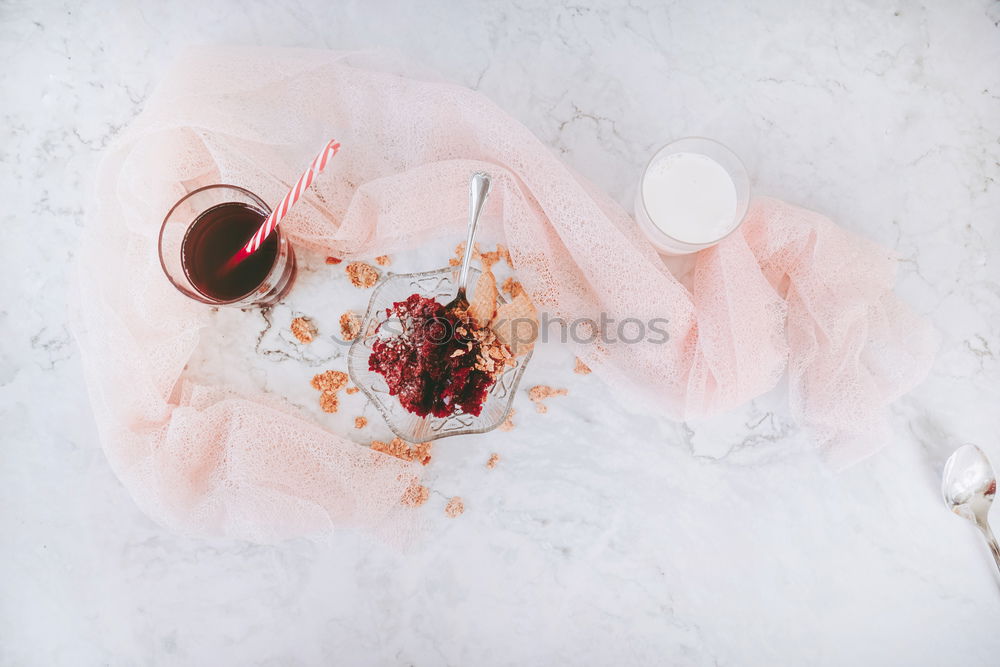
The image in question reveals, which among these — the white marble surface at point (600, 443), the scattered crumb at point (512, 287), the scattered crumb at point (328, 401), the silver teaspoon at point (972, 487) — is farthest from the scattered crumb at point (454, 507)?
the silver teaspoon at point (972, 487)

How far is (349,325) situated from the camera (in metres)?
0.96

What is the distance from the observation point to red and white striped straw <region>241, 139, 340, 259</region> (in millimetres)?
761

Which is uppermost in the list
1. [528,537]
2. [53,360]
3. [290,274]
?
[290,274]

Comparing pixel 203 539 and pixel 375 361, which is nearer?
pixel 375 361

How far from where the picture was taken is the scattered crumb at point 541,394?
37.0 inches

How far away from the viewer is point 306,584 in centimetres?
94

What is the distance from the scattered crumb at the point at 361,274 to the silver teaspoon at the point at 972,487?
1.02 m

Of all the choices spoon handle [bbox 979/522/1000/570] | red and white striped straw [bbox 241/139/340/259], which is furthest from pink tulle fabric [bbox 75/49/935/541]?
spoon handle [bbox 979/522/1000/570]

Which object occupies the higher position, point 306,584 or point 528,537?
point 528,537

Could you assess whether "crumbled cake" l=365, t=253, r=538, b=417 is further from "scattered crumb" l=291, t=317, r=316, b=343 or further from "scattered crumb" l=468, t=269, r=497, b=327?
"scattered crumb" l=291, t=317, r=316, b=343

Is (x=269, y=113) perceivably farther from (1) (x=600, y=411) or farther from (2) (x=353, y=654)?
(2) (x=353, y=654)

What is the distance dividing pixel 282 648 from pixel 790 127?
1.24 meters

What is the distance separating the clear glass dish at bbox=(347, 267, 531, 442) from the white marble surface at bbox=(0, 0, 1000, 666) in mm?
73

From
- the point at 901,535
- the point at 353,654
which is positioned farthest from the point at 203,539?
the point at 901,535
